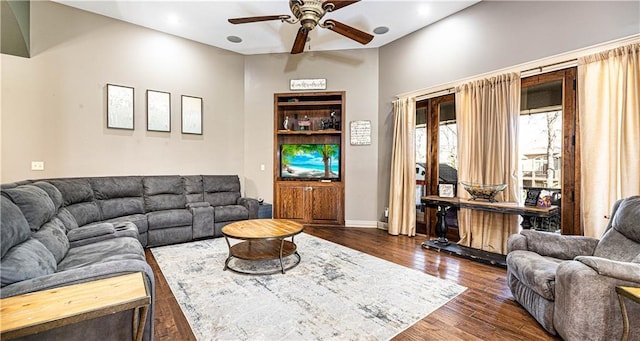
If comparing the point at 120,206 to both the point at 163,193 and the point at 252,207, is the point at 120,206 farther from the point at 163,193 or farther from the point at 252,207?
the point at 252,207

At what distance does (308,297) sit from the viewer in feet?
7.97

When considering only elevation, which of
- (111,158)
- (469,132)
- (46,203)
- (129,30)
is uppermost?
(129,30)

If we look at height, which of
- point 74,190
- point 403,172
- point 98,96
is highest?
point 98,96

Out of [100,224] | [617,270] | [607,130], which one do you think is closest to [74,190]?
[100,224]

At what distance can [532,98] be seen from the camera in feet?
11.2

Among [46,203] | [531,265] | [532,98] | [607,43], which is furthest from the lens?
[532,98]

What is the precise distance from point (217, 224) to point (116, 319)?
3020mm

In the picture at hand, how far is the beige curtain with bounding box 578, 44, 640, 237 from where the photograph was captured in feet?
8.30

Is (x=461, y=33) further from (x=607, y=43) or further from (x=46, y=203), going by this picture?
(x=46, y=203)

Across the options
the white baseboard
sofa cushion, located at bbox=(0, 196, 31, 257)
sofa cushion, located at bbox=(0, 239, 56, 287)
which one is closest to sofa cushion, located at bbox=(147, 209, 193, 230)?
sofa cushion, located at bbox=(0, 239, 56, 287)

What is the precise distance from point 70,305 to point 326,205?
447 centimetres

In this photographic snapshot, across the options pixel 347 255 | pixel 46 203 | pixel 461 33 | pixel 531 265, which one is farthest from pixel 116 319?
pixel 461 33

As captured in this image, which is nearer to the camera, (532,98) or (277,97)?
(532,98)

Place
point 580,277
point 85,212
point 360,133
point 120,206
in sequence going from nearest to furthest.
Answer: point 580,277 → point 85,212 → point 120,206 → point 360,133
